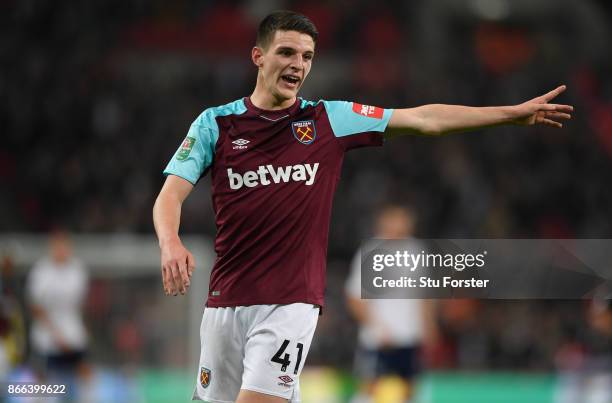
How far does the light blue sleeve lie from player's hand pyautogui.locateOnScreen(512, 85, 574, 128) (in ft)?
1.75

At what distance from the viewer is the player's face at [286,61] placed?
420 centimetres

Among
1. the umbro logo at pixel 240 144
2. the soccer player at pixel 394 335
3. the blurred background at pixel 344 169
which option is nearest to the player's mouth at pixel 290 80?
the umbro logo at pixel 240 144

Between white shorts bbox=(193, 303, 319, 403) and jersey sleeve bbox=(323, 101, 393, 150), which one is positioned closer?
white shorts bbox=(193, 303, 319, 403)

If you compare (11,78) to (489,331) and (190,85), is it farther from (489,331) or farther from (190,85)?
(489,331)

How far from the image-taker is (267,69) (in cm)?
428

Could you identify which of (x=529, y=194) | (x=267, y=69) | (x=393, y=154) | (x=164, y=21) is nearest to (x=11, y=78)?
(x=164, y=21)

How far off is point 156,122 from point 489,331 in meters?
6.63

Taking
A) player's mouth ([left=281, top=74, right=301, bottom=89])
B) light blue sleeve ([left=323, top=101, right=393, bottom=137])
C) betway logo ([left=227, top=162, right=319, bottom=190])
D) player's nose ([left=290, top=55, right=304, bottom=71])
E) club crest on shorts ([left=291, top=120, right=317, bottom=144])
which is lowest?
betway logo ([left=227, top=162, right=319, bottom=190])

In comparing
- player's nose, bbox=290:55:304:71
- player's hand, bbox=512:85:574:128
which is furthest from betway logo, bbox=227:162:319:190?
player's hand, bbox=512:85:574:128

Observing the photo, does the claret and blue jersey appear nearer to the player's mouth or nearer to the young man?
the young man

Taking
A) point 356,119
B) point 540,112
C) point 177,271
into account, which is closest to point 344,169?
point 356,119

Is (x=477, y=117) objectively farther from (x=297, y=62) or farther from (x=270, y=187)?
(x=270, y=187)

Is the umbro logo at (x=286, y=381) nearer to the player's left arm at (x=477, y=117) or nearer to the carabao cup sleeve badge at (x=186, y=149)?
the carabao cup sleeve badge at (x=186, y=149)

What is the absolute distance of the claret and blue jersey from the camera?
415 centimetres
